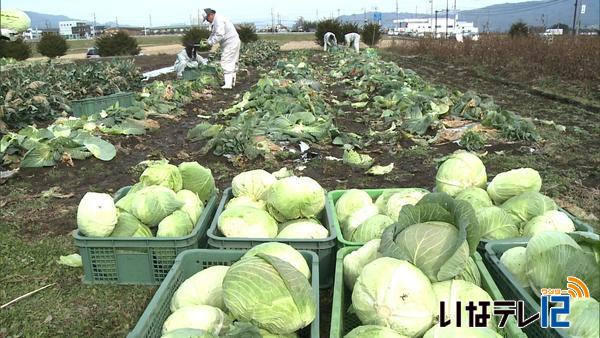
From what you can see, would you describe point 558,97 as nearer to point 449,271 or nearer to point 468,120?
point 468,120

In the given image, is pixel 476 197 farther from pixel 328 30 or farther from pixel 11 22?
pixel 328 30

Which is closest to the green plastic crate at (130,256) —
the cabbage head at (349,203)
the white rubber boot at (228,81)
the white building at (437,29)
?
the cabbage head at (349,203)

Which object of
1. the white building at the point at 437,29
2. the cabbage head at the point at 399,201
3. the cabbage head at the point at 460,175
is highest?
the white building at the point at 437,29

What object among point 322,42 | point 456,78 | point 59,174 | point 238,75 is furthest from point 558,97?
point 322,42

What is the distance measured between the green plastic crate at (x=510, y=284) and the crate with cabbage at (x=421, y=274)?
185 millimetres

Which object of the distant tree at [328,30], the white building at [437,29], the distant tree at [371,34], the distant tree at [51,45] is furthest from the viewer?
the white building at [437,29]

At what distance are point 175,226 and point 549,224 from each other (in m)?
2.69

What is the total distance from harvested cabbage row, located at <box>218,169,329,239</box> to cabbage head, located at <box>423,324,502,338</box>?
1.43 metres

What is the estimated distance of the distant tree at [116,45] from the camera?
3256cm

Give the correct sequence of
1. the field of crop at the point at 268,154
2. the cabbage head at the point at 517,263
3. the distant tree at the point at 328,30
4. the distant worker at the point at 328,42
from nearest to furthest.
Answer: the cabbage head at the point at 517,263, the field of crop at the point at 268,154, the distant worker at the point at 328,42, the distant tree at the point at 328,30

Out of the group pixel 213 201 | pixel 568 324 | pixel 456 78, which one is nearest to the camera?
pixel 568 324

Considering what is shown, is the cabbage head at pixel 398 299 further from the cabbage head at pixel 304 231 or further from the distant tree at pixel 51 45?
the distant tree at pixel 51 45

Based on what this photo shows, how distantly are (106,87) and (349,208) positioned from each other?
11.9 metres

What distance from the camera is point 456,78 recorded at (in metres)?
19.8
